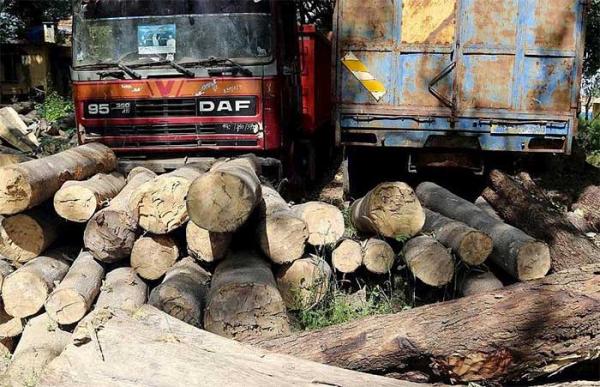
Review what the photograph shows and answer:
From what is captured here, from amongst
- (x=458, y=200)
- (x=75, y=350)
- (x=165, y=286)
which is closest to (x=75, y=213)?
(x=165, y=286)

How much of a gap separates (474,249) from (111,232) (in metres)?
2.80

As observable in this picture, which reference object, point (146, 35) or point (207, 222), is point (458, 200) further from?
point (146, 35)

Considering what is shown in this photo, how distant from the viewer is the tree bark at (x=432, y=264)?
16.6 feet

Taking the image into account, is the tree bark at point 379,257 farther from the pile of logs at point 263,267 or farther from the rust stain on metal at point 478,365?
the rust stain on metal at point 478,365

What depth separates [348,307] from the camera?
17.3ft

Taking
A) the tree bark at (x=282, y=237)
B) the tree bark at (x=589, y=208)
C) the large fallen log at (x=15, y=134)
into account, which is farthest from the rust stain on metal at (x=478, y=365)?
the large fallen log at (x=15, y=134)

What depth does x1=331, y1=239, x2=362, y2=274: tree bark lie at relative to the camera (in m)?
5.38

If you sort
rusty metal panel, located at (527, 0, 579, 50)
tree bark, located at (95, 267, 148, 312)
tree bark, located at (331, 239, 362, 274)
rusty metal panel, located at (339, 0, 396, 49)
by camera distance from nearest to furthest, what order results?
tree bark, located at (95, 267, 148, 312)
tree bark, located at (331, 239, 362, 274)
rusty metal panel, located at (527, 0, 579, 50)
rusty metal panel, located at (339, 0, 396, 49)

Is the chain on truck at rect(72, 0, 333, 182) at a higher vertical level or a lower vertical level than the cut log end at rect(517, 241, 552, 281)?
higher

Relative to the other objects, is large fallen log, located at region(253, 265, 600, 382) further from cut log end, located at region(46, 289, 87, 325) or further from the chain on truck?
the chain on truck

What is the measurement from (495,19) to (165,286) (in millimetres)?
5349

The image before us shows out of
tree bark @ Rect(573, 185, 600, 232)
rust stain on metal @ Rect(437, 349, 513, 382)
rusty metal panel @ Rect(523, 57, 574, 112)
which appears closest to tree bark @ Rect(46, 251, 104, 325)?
rust stain on metal @ Rect(437, 349, 513, 382)

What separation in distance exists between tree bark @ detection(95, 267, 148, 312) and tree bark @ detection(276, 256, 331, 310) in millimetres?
1096

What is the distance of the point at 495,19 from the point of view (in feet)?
25.8
